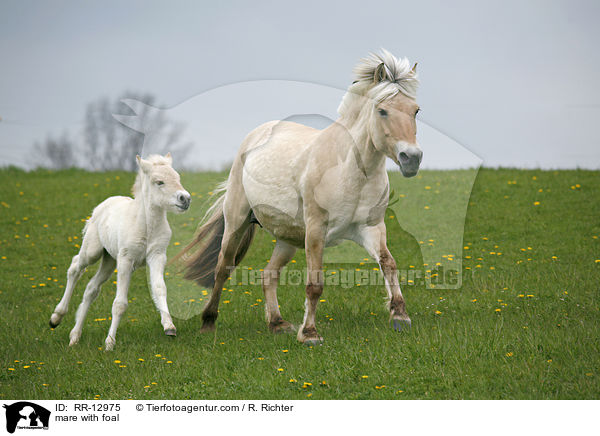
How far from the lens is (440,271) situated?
10648 millimetres

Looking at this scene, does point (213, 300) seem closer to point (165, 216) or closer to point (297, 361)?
point (165, 216)

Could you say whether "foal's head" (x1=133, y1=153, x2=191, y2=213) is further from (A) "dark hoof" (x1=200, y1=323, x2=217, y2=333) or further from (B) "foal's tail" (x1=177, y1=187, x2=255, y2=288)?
(A) "dark hoof" (x1=200, y1=323, x2=217, y2=333)

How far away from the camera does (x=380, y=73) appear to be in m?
5.83

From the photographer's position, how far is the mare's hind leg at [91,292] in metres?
7.49

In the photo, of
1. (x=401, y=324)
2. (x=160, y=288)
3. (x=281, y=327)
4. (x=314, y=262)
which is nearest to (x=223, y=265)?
(x=281, y=327)

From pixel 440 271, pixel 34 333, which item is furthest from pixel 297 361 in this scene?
pixel 440 271

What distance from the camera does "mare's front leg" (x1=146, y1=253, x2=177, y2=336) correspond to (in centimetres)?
668

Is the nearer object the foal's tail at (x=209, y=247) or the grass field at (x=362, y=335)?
the grass field at (x=362, y=335)

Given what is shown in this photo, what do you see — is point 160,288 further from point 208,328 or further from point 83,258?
point 83,258

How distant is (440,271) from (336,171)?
16.3 feet

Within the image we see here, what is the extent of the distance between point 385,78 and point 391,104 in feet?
0.96

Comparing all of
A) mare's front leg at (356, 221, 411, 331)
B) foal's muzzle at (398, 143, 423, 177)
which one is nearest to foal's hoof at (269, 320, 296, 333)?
mare's front leg at (356, 221, 411, 331)

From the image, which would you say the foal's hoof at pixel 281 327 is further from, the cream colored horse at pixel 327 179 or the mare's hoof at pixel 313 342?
the mare's hoof at pixel 313 342

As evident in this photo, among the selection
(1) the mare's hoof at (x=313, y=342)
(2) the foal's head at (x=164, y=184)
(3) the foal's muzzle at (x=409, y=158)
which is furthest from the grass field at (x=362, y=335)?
(3) the foal's muzzle at (x=409, y=158)
